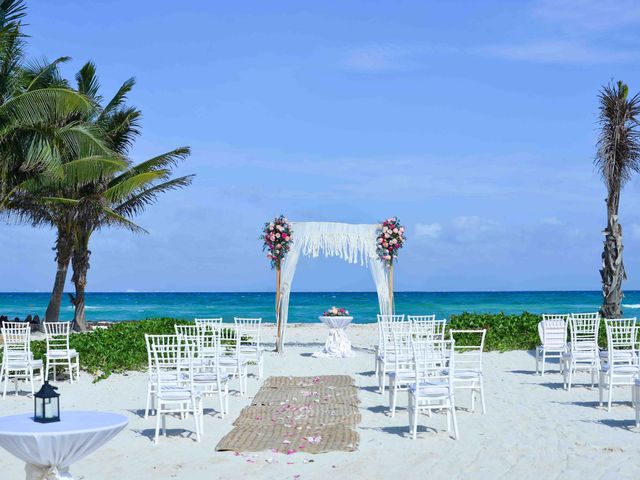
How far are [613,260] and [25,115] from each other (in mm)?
12442

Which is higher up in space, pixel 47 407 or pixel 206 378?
pixel 47 407

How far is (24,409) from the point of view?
10969mm

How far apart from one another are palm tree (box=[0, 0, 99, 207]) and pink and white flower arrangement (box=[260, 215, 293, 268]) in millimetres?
4257

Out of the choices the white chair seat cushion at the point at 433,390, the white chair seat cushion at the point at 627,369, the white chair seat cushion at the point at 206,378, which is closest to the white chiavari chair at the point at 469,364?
the white chair seat cushion at the point at 433,390

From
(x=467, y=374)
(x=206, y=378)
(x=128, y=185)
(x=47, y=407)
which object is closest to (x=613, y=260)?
(x=467, y=374)

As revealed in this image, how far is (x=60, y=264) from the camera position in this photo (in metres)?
23.6

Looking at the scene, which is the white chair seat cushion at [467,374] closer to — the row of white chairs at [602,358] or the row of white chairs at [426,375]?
the row of white chairs at [426,375]

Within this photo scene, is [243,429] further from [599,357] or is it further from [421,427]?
[599,357]

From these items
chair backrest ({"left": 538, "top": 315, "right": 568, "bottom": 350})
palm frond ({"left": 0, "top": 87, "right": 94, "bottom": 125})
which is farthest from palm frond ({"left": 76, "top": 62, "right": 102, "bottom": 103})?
chair backrest ({"left": 538, "top": 315, "right": 568, "bottom": 350})

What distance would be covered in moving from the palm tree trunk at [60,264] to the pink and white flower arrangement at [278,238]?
7.57 meters

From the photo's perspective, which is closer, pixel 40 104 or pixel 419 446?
pixel 419 446

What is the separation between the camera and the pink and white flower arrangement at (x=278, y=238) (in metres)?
18.1

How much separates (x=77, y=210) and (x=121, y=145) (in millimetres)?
3333

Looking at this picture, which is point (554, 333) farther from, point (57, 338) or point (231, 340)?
point (57, 338)
